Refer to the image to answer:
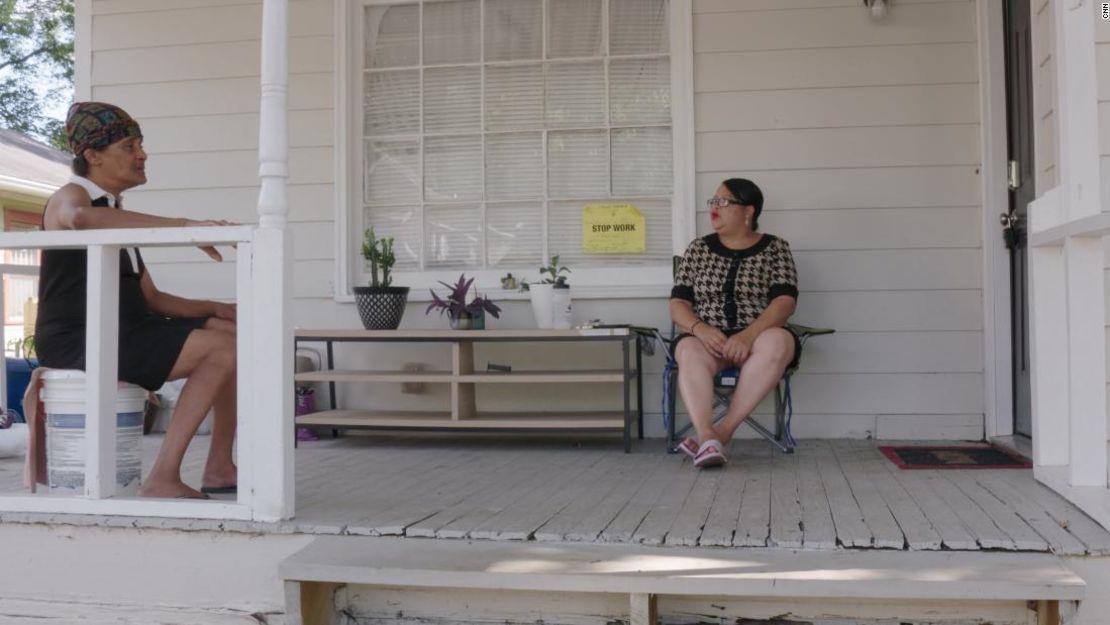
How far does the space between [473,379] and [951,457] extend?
1.84 metres

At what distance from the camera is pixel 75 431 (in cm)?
271

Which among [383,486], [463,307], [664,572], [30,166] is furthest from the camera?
[30,166]

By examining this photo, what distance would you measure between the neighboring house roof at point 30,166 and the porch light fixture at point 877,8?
26.6 ft

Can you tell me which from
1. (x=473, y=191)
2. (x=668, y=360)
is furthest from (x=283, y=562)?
(x=473, y=191)

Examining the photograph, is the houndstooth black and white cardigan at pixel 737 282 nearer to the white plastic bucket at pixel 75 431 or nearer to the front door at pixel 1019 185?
the front door at pixel 1019 185

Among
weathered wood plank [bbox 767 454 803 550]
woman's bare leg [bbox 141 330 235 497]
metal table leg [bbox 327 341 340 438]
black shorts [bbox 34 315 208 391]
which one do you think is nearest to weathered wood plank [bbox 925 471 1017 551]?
weathered wood plank [bbox 767 454 803 550]

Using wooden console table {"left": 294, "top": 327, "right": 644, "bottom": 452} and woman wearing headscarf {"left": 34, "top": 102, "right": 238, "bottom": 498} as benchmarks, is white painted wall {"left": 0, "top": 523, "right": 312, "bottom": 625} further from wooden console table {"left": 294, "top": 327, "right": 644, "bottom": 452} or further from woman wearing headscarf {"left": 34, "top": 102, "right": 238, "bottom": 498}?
wooden console table {"left": 294, "top": 327, "right": 644, "bottom": 452}

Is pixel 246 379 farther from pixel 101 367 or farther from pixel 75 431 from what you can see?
pixel 75 431

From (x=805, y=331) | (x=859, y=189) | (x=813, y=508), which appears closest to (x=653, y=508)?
→ (x=813, y=508)

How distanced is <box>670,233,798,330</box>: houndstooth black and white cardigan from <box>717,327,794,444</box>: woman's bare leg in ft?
1.17

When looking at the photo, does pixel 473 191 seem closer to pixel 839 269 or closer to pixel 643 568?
pixel 839 269

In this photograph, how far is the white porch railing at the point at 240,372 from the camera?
251 centimetres

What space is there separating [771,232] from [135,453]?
2.66m

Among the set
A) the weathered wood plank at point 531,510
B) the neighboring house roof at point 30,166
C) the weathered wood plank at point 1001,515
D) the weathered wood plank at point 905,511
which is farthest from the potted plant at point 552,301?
the neighboring house roof at point 30,166
